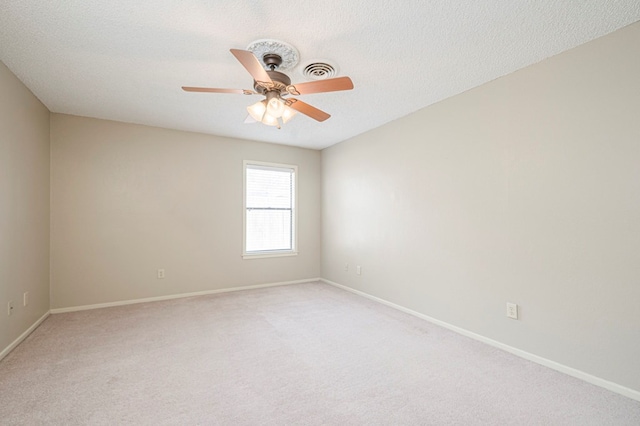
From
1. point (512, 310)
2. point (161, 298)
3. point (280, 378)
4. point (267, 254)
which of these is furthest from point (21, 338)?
point (512, 310)

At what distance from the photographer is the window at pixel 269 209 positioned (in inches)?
197

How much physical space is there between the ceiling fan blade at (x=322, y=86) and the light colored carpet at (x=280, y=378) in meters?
2.04

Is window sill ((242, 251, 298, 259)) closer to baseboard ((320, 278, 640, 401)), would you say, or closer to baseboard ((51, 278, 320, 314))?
baseboard ((51, 278, 320, 314))

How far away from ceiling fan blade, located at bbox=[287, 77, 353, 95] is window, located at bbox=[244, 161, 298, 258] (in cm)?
302

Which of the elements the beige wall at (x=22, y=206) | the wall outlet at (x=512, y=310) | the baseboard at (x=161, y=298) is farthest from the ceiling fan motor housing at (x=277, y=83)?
the baseboard at (x=161, y=298)

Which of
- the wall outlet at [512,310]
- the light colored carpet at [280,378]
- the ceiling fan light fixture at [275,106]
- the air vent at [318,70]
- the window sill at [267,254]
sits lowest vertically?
the light colored carpet at [280,378]

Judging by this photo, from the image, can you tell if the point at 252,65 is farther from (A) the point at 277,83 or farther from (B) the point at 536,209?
(B) the point at 536,209

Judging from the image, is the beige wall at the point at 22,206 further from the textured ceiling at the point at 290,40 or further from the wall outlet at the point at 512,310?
the wall outlet at the point at 512,310

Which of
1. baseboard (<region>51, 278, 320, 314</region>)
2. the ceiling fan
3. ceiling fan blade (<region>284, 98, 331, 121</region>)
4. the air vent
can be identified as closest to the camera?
the ceiling fan

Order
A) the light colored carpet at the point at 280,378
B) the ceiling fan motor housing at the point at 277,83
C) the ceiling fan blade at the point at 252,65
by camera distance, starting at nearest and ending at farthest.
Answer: the ceiling fan blade at the point at 252,65 → the light colored carpet at the point at 280,378 → the ceiling fan motor housing at the point at 277,83

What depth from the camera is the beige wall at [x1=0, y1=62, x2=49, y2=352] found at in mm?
2570

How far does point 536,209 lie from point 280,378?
2.42m

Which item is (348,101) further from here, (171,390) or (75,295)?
(75,295)

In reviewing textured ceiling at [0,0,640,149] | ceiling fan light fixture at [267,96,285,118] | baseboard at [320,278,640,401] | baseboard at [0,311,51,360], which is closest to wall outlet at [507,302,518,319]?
baseboard at [320,278,640,401]
